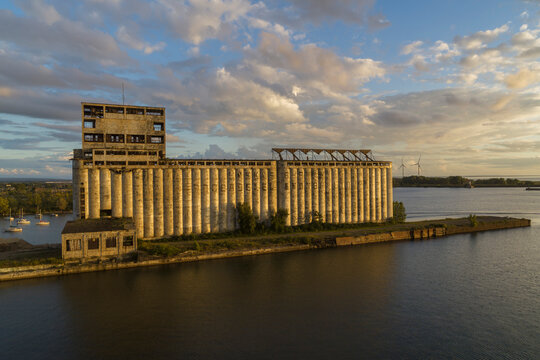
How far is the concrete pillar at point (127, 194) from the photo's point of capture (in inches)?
2425

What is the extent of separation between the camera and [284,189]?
7731 centimetres

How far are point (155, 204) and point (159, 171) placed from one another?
664 centimetres

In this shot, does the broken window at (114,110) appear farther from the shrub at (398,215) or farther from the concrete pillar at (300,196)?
the shrub at (398,215)

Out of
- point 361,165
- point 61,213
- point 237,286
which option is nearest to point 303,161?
point 361,165

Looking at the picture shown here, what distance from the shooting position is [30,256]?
53.2 meters

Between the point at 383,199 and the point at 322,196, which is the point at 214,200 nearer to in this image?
the point at 322,196

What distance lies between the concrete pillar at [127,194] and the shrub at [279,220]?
30515 mm

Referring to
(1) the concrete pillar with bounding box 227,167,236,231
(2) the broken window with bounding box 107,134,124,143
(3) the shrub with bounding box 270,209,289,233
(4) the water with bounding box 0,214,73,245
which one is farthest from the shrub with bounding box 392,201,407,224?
(4) the water with bounding box 0,214,73,245

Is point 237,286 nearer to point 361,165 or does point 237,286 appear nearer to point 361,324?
point 361,324

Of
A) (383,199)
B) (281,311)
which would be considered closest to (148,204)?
(281,311)

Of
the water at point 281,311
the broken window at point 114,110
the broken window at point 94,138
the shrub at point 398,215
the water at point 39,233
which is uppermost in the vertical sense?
the broken window at point 114,110

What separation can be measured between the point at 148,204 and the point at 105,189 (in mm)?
8148

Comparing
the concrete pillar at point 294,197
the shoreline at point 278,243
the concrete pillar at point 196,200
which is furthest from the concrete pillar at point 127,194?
the concrete pillar at point 294,197

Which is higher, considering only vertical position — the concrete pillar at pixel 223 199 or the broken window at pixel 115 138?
the broken window at pixel 115 138
